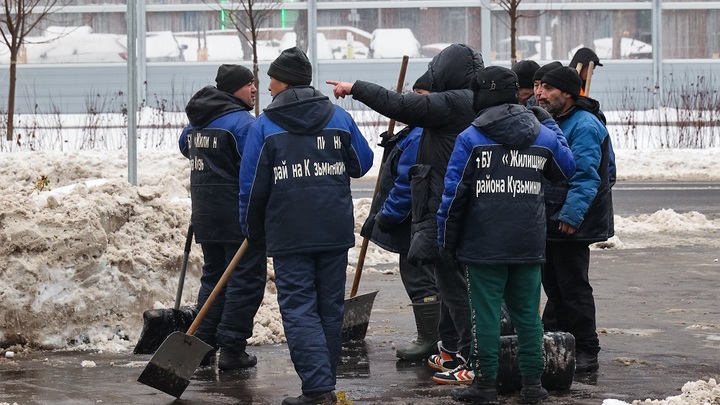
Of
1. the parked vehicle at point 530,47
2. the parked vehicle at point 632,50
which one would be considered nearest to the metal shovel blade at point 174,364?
the parked vehicle at point 530,47

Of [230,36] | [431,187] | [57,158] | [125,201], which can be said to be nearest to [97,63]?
[230,36]

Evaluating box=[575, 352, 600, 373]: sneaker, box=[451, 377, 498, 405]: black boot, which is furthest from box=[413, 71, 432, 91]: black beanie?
box=[451, 377, 498, 405]: black boot

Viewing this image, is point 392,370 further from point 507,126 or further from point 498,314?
point 507,126

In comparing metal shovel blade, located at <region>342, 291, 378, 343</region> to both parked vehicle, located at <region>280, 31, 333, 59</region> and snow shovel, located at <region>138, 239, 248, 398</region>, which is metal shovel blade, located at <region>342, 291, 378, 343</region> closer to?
snow shovel, located at <region>138, 239, 248, 398</region>

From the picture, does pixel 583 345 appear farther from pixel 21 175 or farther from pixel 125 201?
pixel 21 175

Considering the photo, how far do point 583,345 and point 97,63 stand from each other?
26885 millimetres

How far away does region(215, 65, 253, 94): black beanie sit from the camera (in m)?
7.59

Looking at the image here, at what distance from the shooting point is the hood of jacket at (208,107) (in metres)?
7.47

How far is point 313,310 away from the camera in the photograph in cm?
655

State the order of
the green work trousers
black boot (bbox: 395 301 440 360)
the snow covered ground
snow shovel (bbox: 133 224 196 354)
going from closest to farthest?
the green work trousers
snow shovel (bbox: 133 224 196 354)
black boot (bbox: 395 301 440 360)
the snow covered ground

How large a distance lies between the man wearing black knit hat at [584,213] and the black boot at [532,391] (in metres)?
0.85

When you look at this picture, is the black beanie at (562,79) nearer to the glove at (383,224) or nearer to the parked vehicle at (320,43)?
the glove at (383,224)

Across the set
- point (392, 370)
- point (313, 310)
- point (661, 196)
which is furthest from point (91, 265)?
point (661, 196)

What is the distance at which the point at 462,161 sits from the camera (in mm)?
6410
